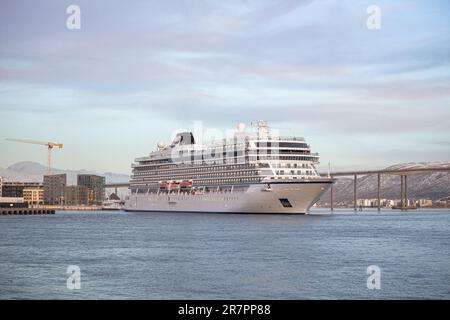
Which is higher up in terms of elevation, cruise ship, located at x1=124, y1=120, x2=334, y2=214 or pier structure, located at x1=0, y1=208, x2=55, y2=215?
cruise ship, located at x1=124, y1=120, x2=334, y2=214

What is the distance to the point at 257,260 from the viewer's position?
3416 cm

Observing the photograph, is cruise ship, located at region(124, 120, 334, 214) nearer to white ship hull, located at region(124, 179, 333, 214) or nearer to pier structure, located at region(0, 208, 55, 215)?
white ship hull, located at region(124, 179, 333, 214)

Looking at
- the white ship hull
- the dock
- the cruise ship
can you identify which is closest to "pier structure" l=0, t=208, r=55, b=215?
the dock

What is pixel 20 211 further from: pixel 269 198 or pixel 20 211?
pixel 269 198

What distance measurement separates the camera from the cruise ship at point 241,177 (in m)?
75.5

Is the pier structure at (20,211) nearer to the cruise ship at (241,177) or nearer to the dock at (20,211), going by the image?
the dock at (20,211)

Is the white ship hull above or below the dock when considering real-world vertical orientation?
above

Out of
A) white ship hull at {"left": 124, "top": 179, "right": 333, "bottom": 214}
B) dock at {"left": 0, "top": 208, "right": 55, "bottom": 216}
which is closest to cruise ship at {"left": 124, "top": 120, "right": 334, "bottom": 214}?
white ship hull at {"left": 124, "top": 179, "right": 333, "bottom": 214}

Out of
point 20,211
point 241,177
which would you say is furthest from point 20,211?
point 241,177

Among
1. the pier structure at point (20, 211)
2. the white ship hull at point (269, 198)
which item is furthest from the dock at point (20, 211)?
the white ship hull at point (269, 198)

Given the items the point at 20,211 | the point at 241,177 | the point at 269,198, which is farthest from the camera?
the point at 20,211

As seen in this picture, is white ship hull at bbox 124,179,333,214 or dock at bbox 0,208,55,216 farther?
dock at bbox 0,208,55,216

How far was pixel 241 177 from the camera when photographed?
3174 inches

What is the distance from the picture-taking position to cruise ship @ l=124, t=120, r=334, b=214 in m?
75.5
